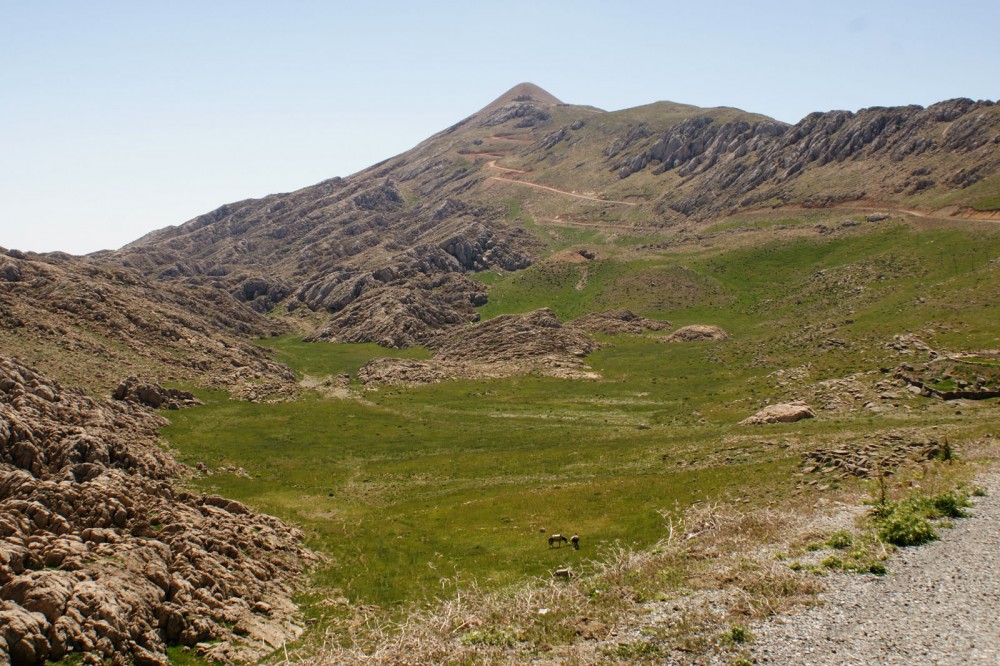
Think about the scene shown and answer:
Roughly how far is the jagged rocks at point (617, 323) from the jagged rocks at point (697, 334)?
9.69m

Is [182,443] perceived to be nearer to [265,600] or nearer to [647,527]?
[265,600]

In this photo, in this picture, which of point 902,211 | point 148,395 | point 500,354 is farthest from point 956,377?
point 902,211

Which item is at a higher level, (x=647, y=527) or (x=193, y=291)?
(x=193, y=291)

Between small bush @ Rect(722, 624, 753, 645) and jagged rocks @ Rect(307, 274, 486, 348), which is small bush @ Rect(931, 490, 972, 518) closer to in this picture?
small bush @ Rect(722, 624, 753, 645)

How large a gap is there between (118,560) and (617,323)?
132m

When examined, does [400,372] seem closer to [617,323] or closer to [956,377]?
[617,323]

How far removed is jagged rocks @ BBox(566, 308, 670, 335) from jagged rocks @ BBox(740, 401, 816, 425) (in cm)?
7730

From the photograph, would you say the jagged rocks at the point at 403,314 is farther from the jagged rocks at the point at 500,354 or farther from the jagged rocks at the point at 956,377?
the jagged rocks at the point at 956,377

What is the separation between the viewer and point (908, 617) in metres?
22.2

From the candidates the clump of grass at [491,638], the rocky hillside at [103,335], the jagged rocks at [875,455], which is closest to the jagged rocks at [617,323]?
the rocky hillside at [103,335]

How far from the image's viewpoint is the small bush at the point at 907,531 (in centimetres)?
2801

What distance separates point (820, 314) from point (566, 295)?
73.9 m

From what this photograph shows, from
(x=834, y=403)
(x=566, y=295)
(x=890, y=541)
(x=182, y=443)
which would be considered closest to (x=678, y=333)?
(x=566, y=295)

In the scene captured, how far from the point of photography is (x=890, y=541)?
28.4m
